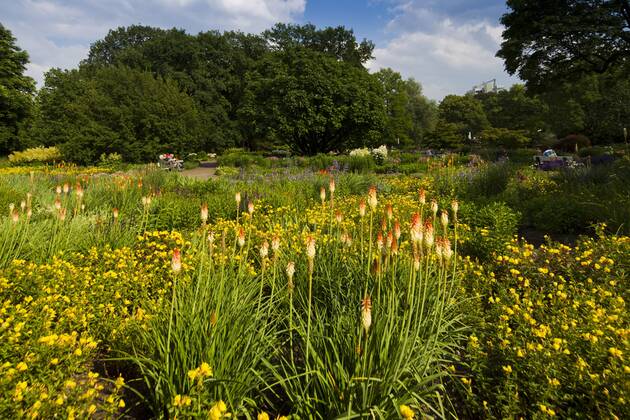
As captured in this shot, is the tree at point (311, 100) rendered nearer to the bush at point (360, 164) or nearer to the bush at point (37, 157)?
the bush at point (360, 164)

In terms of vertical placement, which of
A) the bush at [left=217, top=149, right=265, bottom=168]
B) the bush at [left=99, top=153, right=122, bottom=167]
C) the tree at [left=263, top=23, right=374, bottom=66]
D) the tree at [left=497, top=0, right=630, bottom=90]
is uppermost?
the tree at [left=263, top=23, right=374, bottom=66]

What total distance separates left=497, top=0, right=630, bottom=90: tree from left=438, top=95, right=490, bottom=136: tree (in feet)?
103

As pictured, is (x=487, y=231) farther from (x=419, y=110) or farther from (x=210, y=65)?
(x=419, y=110)

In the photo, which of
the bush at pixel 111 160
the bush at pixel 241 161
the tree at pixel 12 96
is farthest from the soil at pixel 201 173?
the tree at pixel 12 96

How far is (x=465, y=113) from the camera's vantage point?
53.2 m

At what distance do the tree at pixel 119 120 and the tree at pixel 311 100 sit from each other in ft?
17.3

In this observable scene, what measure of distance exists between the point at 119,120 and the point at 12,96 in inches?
650

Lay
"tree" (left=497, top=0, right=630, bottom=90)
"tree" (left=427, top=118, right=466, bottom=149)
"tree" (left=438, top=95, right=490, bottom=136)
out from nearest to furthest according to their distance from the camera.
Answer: "tree" (left=497, top=0, right=630, bottom=90) < "tree" (left=427, top=118, right=466, bottom=149) < "tree" (left=438, top=95, right=490, bottom=136)

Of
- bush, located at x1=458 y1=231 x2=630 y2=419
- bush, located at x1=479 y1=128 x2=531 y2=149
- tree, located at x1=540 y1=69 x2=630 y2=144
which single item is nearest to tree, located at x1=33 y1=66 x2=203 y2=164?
bush, located at x1=458 y1=231 x2=630 y2=419

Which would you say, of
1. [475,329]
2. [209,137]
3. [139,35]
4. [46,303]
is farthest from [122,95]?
[139,35]

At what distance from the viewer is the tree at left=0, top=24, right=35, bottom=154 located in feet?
107

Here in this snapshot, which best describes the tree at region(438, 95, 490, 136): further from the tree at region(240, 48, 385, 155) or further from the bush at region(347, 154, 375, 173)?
the bush at region(347, 154, 375, 173)

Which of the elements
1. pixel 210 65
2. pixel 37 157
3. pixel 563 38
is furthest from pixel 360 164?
Answer: pixel 210 65

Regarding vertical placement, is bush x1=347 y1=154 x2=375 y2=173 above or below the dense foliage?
below
